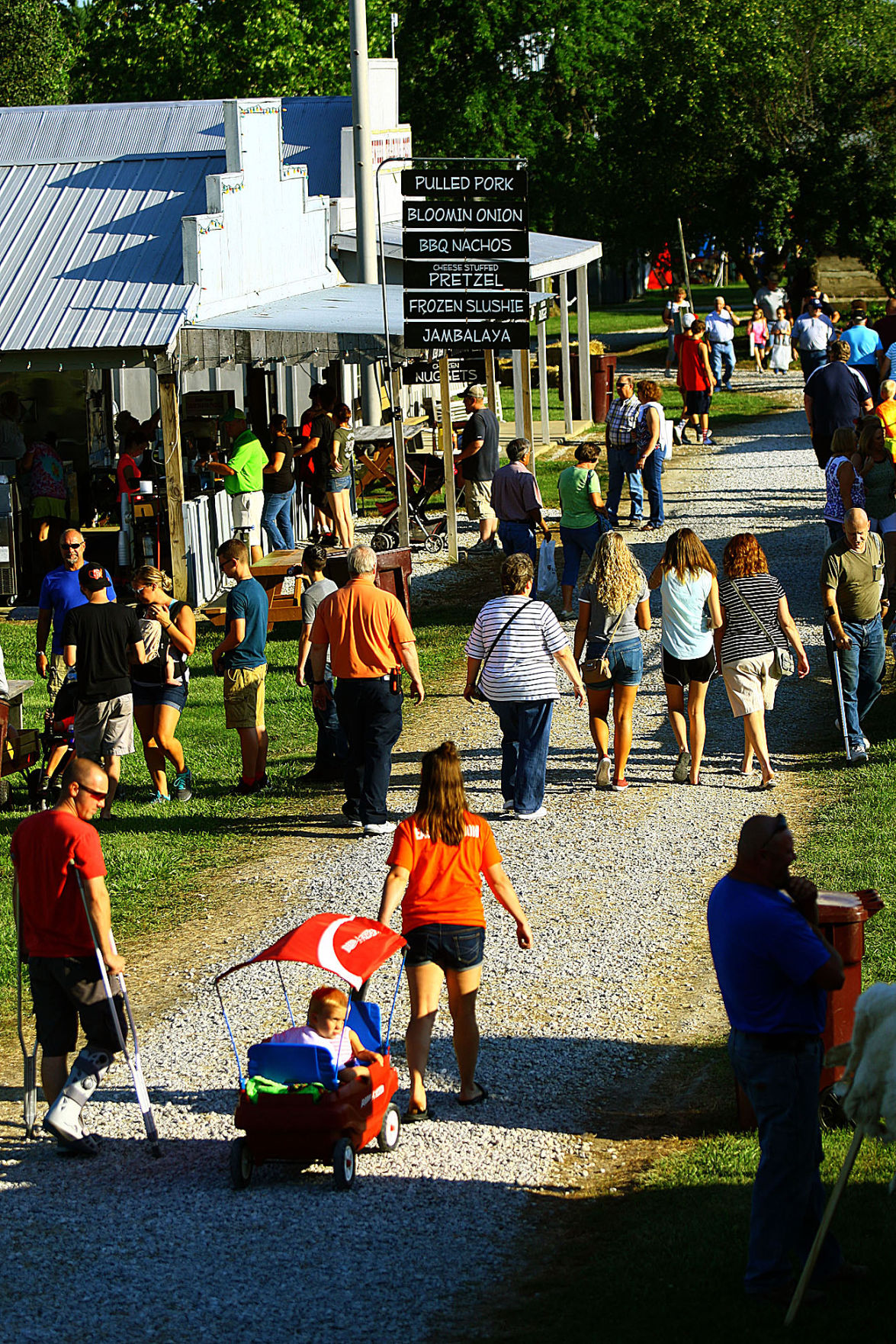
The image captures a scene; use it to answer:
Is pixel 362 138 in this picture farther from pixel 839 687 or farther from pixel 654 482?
pixel 839 687

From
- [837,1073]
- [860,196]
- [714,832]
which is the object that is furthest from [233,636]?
[860,196]

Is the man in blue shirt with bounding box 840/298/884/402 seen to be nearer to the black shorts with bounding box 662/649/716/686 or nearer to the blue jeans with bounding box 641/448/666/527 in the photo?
the blue jeans with bounding box 641/448/666/527

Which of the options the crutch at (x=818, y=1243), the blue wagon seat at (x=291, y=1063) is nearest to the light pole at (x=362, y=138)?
the blue wagon seat at (x=291, y=1063)

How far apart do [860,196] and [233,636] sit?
29.0m

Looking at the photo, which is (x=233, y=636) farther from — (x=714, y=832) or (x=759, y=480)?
(x=759, y=480)

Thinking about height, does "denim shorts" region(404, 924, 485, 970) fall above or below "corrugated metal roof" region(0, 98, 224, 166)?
below

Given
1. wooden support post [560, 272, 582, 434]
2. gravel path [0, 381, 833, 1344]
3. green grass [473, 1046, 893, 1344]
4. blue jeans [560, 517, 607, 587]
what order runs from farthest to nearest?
wooden support post [560, 272, 582, 434]
blue jeans [560, 517, 607, 587]
gravel path [0, 381, 833, 1344]
green grass [473, 1046, 893, 1344]

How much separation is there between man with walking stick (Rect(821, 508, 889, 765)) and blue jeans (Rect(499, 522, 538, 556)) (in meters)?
4.44

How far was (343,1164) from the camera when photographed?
5.97 metres

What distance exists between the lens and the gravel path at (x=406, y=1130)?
5.34 meters

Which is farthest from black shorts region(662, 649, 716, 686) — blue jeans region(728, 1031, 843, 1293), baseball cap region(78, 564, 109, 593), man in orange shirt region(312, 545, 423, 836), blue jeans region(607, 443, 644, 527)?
blue jeans region(607, 443, 644, 527)

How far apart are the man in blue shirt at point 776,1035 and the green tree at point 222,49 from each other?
143 feet

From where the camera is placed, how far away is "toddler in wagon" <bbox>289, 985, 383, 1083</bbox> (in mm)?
6203

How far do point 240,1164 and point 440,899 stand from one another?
52.6 inches
